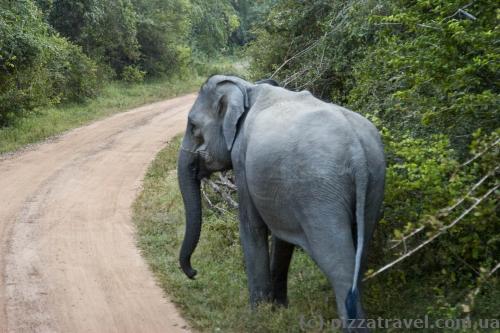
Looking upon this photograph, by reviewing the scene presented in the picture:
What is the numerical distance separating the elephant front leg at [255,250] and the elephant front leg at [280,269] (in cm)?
26

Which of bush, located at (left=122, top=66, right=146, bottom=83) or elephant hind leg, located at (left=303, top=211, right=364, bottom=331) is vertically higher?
elephant hind leg, located at (left=303, top=211, right=364, bottom=331)

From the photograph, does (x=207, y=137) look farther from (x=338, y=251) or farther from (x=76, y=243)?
(x=76, y=243)

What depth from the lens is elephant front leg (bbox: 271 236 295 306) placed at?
261 inches

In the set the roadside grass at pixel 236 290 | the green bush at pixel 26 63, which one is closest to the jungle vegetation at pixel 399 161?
the roadside grass at pixel 236 290

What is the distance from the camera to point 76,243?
981cm

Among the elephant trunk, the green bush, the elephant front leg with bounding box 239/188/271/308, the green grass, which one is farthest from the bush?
the elephant front leg with bounding box 239/188/271/308

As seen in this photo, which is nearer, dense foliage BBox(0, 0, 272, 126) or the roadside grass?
the roadside grass

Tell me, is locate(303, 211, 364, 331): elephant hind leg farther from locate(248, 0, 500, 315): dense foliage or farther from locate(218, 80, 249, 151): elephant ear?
locate(218, 80, 249, 151): elephant ear

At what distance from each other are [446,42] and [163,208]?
21.5 feet

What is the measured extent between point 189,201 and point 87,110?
16.2m

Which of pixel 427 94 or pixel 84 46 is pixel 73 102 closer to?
pixel 84 46

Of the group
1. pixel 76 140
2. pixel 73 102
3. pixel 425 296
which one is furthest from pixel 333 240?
pixel 73 102

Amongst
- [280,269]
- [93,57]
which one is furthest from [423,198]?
[93,57]

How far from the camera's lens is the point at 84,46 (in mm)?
27125
